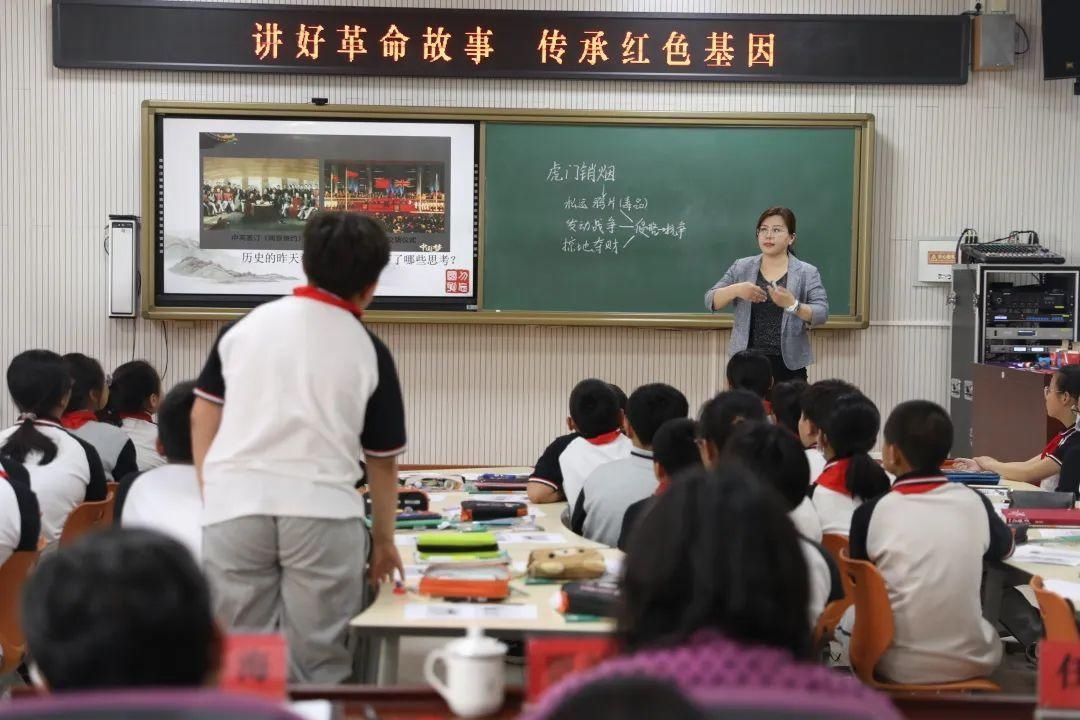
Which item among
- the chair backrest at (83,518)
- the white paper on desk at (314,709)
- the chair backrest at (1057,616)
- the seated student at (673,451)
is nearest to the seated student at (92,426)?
the chair backrest at (83,518)

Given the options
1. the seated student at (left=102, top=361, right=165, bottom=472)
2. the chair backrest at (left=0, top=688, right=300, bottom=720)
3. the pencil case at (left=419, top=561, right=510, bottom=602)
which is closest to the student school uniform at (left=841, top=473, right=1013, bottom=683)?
the pencil case at (left=419, top=561, right=510, bottom=602)

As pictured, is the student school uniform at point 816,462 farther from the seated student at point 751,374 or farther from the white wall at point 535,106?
the white wall at point 535,106

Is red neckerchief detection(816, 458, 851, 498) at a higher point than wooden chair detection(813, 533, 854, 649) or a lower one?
higher

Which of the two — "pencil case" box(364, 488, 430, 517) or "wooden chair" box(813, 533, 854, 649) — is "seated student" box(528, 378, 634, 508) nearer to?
"pencil case" box(364, 488, 430, 517)

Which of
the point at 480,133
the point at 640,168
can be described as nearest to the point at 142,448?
the point at 480,133

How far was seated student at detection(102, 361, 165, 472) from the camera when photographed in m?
4.29

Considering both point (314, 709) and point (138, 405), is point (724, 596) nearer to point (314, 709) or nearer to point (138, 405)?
point (314, 709)

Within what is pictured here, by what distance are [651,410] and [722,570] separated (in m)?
2.40

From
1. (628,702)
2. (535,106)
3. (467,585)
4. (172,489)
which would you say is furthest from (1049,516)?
(535,106)

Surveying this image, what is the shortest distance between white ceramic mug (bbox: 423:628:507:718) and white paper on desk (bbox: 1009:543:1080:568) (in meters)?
1.82

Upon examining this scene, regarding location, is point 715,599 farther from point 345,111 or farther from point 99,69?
point 99,69

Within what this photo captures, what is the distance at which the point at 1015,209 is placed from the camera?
6.91 metres

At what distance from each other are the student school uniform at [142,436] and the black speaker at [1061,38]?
5.28 m

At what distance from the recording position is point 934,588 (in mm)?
2744
